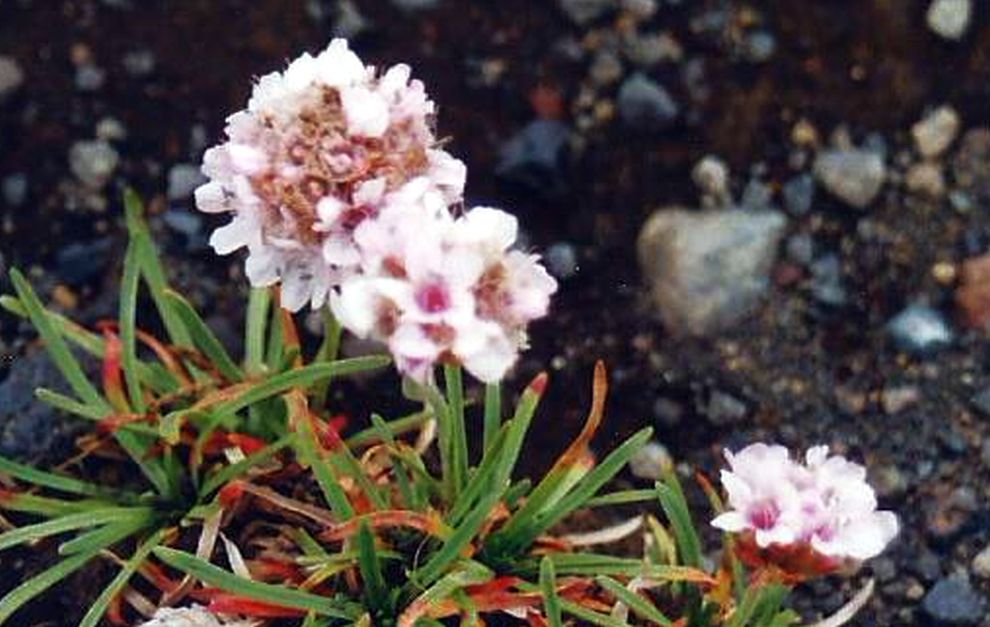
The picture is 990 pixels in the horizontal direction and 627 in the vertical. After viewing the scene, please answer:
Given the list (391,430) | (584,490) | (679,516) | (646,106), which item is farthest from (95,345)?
(646,106)

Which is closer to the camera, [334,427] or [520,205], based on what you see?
[334,427]

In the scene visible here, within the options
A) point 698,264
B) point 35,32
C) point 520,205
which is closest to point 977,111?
point 698,264

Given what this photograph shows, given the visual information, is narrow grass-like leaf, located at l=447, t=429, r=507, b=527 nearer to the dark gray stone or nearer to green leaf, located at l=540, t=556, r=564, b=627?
green leaf, located at l=540, t=556, r=564, b=627

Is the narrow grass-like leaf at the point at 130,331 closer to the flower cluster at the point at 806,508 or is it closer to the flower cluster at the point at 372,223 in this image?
the flower cluster at the point at 372,223

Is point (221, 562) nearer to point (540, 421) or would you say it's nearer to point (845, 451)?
point (540, 421)

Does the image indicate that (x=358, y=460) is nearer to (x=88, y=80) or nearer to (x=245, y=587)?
(x=245, y=587)

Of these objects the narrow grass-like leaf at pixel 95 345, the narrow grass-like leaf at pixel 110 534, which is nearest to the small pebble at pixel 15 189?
the narrow grass-like leaf at pixel 95 345
